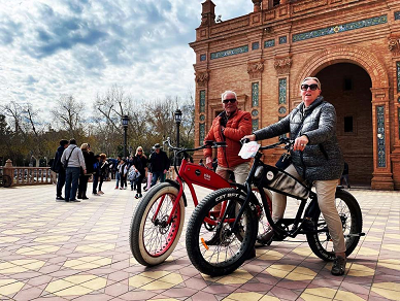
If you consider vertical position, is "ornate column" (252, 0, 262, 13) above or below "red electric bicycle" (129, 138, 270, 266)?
above

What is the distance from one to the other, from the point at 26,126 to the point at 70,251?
46412 millimetres

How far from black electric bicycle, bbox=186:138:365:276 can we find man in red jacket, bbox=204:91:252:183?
74 centimetres

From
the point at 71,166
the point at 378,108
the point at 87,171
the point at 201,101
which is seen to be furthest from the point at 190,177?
the point at 201,101

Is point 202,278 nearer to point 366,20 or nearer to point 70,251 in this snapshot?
point 70,251

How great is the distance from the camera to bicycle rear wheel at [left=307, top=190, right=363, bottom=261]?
3.15 m

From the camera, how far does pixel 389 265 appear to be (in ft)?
10.0

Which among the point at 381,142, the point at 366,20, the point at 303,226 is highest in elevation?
the point at 366,20

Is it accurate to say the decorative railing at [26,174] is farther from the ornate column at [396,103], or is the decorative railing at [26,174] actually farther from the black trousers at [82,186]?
the ornate column at [396,103]

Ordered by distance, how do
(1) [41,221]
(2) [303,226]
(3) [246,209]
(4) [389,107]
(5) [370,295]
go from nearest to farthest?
(5) [370,295] → (3) [246,209] → (2) [303,226] → (1) [41,221] → (4) [389,107]

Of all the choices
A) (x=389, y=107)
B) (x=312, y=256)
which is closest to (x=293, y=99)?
(x=389, y=107)

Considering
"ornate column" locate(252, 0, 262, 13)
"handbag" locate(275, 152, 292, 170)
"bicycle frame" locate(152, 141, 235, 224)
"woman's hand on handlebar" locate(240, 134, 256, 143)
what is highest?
"ornate column" locate(252, 0, 262, 13)

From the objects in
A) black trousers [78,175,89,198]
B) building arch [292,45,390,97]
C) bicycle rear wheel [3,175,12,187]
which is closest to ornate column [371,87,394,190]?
building arch [292,45,390,97]

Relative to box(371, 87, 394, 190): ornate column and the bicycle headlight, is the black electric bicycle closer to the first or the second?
the bicycle headlight

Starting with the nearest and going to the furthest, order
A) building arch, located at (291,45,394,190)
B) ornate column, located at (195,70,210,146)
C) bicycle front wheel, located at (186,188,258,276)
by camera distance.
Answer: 1. bicycle front wheel, located at (186,188,258,276)
2. building arch, located at (291,45,394,190)
3. ornate column, located at (195,70,210,146)
